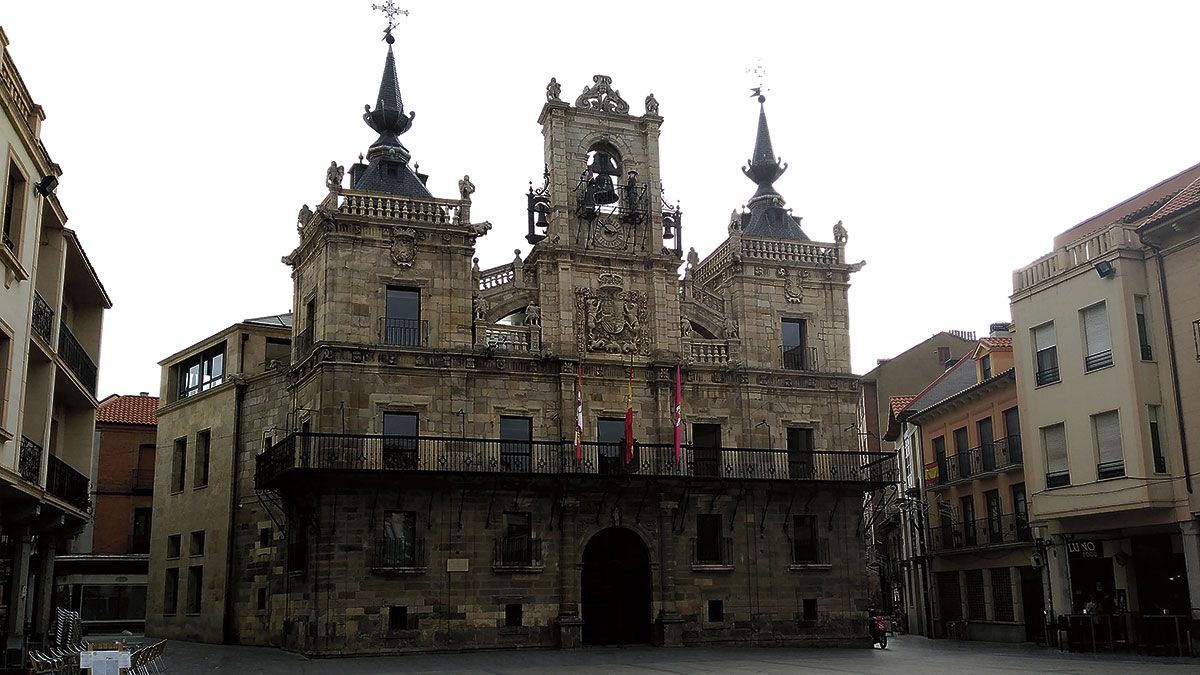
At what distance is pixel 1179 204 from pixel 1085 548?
9.01 meters

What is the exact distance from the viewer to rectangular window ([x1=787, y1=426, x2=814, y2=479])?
120 ft

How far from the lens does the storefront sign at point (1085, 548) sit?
29.8 meters

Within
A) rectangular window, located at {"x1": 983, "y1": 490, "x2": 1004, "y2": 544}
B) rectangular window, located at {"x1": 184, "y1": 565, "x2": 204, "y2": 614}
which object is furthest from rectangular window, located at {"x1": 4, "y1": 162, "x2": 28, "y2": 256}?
rectangular window, located at {"x1": 983, "y1": 490, "x2": 1004, "y2": 544}

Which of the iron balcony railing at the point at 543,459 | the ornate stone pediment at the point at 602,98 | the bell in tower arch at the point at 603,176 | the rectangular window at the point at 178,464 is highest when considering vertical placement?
the ornate stone pediment at the point at 602,98

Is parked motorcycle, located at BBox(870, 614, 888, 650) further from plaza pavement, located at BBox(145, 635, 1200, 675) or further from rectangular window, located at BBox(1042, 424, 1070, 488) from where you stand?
rectangular window, located at BBox(1042, 424, 1070, 488)

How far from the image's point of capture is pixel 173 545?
41000 mm

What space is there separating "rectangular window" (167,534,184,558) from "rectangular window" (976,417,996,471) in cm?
2818

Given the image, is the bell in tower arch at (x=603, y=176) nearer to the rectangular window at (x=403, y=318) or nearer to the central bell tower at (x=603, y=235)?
the central bell tower at (x=603, y=235)

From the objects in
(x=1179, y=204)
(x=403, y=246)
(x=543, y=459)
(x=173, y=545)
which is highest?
(x=403, y=246)

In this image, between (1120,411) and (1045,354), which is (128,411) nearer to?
(1045,354)

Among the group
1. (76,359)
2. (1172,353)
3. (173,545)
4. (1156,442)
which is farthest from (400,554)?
(1172,353)

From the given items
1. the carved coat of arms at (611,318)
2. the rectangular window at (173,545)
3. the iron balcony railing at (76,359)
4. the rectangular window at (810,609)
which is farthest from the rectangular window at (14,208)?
the rectangular window at (810,609)

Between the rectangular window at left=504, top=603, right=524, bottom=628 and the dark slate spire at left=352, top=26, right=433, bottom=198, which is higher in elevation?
the dark slate spire at left=352, top=26, right=433, bottom=198

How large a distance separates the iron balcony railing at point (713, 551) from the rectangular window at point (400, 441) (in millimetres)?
8945
